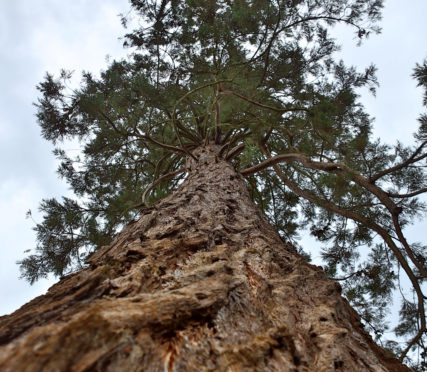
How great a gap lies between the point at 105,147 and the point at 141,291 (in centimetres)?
350

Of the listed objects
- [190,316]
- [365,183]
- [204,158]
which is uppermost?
[204,158]

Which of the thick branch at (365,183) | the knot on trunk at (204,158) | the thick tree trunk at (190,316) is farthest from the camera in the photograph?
the knot on trunk at (204,158)

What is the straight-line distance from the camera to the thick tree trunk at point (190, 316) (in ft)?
1.76

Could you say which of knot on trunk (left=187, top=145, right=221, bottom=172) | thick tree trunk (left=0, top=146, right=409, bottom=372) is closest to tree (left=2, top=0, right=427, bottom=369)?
knot on trunk (left=187, top=145, right=221, bottom=172)

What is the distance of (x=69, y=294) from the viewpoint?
2.48 ft

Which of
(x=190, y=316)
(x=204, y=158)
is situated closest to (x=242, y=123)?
(x=204, y=158)

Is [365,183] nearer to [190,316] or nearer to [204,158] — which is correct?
[204,158]

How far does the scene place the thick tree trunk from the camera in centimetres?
54

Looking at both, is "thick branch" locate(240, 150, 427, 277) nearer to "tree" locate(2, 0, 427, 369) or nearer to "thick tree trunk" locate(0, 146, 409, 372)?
"tree" locate(2, 0, 427, 369)

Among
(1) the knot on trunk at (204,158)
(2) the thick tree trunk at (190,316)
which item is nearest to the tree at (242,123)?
(1) the knot on trunk at (204,158)

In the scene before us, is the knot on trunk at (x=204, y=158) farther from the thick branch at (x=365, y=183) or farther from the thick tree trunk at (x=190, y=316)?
the thick tree trunk at (x=190, y=316)

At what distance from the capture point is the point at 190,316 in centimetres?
72

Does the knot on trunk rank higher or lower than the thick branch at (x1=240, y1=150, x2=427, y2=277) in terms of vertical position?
higher

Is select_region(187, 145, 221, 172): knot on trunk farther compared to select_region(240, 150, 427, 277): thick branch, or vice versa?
select_region(187, 145, 221, 172): knot on trunk
